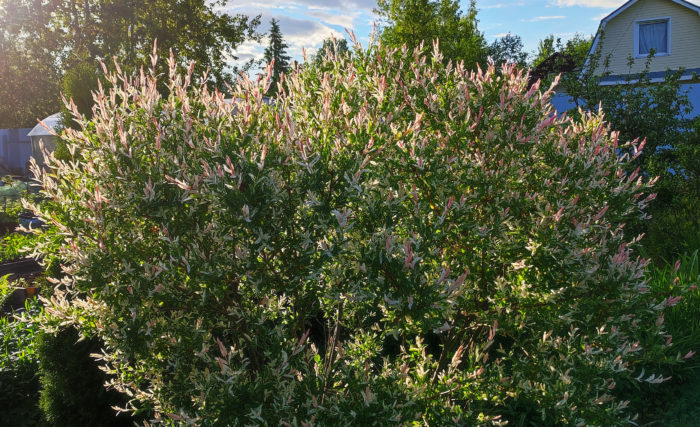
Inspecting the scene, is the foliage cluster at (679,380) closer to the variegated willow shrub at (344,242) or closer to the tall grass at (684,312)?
the tall grass at (684,312)

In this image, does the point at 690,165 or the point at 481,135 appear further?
the point at 690,165

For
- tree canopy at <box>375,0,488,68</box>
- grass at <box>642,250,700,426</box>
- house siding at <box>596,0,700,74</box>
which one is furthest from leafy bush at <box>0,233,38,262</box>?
house siding at <box>596,0,700,74</box>

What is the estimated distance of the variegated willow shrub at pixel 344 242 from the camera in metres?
3.22

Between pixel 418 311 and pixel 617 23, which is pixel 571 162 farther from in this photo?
pixel 617 23

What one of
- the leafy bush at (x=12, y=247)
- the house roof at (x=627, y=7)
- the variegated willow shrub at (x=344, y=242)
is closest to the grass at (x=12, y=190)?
the leafy bush at (x=12, y=247)

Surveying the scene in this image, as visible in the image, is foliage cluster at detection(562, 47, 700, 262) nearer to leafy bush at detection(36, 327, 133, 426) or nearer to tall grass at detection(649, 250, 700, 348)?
tall grass at detection(649, 250, 700, 348)

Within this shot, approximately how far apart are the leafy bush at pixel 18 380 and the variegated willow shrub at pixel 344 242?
292 cm

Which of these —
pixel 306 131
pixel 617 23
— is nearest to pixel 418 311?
pixel 306 131

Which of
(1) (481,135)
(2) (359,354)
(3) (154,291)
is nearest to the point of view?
(3) (154,291)

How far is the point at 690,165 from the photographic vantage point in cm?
1070

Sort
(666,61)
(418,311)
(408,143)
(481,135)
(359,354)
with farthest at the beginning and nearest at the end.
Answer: (666,61) → (359,354) → (481,135) → (408,143) → (418,311)

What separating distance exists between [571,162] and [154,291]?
321 cm

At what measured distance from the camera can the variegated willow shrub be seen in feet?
10.6

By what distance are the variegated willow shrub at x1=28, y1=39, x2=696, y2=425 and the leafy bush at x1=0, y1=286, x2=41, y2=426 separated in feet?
9.57
